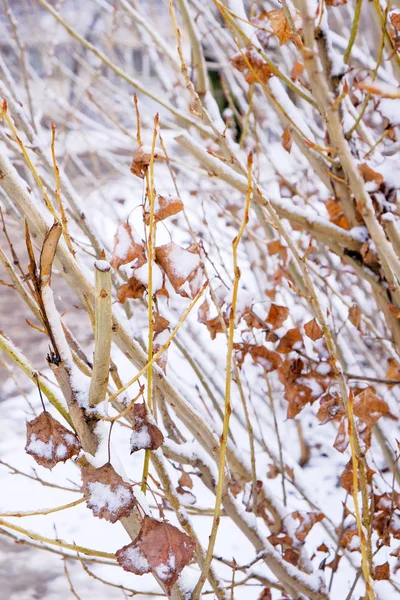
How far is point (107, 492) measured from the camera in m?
0.84

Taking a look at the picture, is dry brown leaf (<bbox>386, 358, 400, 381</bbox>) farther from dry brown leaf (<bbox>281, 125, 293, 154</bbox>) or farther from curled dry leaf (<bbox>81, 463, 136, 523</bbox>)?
curled dry leaf (<bbox>81, 463, 136, 523</bbox>)

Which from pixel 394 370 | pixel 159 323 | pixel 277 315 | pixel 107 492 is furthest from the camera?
pixel 394 370

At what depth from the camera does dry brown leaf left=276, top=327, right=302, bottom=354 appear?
5.28 ft

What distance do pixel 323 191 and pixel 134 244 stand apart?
219cm

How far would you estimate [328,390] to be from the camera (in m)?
1.60

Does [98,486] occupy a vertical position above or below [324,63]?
below

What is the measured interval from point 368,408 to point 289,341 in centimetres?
30

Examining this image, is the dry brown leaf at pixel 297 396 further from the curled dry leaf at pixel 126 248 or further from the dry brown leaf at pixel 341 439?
the curled dry leaf at pixel 126 248

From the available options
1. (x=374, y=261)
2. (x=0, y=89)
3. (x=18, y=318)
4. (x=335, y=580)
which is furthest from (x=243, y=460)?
(x=18, y=318)

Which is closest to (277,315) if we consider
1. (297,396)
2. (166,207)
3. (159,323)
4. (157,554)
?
(297,396)

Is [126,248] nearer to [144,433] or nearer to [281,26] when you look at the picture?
[144,433]

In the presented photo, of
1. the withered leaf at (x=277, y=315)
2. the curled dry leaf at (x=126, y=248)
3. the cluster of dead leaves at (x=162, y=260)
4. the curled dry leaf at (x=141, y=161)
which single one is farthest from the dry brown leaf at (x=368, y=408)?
the curled dry leaf at (x=141, y=161)

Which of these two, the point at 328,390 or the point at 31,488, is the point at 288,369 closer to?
the point at 328,390

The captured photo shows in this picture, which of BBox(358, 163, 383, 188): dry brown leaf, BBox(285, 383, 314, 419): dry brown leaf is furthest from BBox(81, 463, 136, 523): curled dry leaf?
BBox(358, 163, 383, 188): dry brown leaf
